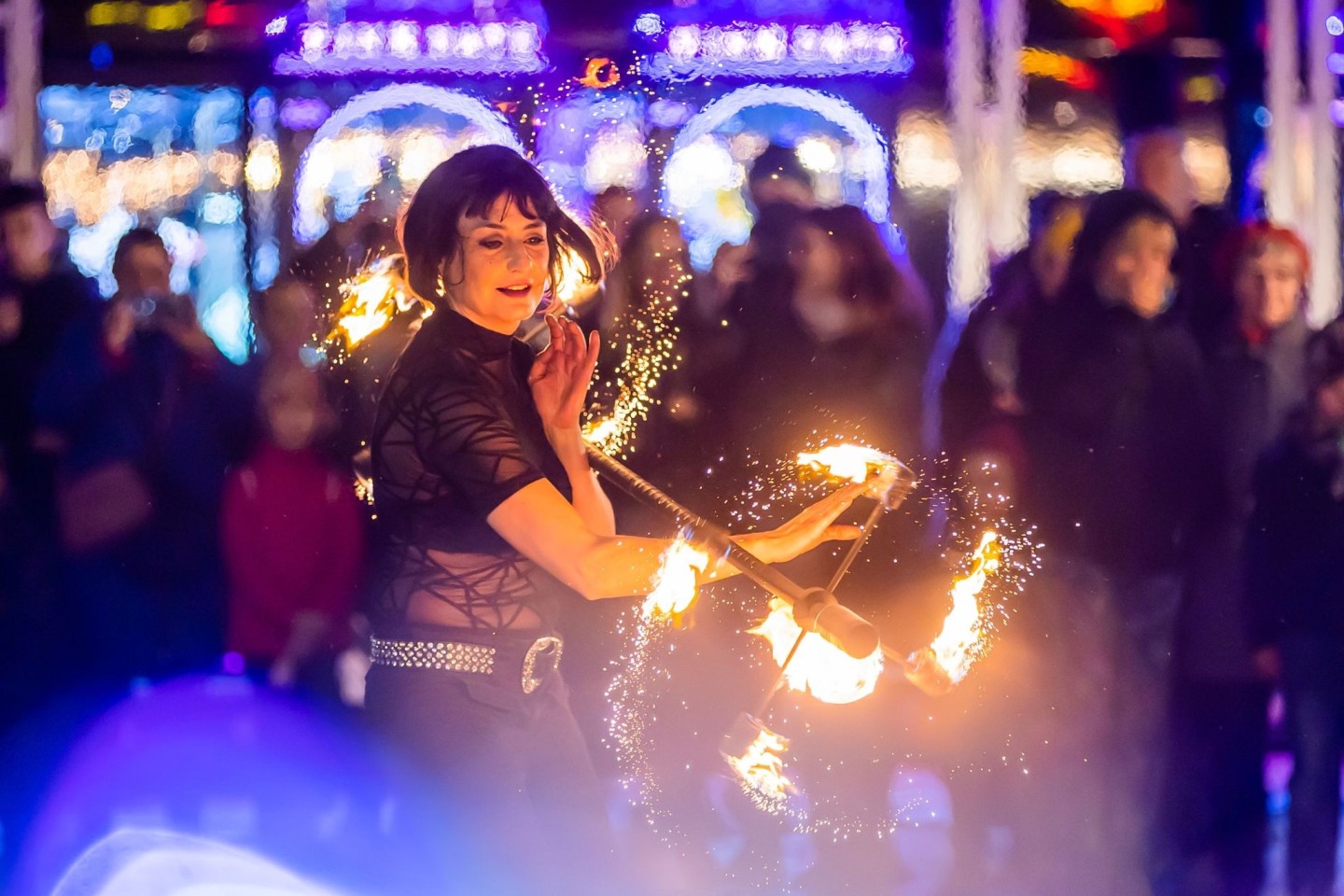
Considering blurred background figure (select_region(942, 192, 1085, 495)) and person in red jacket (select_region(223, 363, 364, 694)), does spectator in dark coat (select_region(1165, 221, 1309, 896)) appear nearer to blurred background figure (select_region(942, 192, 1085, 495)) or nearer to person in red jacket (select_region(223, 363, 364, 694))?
blurred background figure (select_region(942, 192, 1085, 495))

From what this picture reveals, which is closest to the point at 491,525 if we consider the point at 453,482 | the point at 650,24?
the point at 453,482

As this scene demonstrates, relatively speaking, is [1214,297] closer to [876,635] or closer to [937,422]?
[937,422]

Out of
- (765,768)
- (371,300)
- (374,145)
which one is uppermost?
(374,145)

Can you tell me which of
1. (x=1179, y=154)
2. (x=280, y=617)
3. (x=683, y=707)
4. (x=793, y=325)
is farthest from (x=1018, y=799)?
(x=280, y=617)

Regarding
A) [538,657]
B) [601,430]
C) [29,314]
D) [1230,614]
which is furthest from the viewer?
[1230,614]

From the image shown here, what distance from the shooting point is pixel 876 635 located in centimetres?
221

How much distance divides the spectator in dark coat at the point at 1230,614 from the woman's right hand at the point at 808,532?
0.67 m

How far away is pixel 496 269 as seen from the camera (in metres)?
1.98

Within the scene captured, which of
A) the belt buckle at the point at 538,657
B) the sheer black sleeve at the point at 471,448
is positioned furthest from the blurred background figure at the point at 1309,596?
the sheer black sleeve at the point at 471,448

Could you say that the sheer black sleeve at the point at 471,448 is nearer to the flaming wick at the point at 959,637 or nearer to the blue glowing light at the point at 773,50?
the blue glowing light at the point at 773,50

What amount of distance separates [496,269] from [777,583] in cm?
61

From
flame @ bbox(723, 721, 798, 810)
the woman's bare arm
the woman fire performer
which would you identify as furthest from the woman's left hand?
flame @ bbox(723, 721, 798, 810)

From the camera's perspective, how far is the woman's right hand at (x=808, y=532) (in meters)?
2.16

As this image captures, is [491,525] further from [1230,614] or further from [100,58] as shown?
[1230,614]
